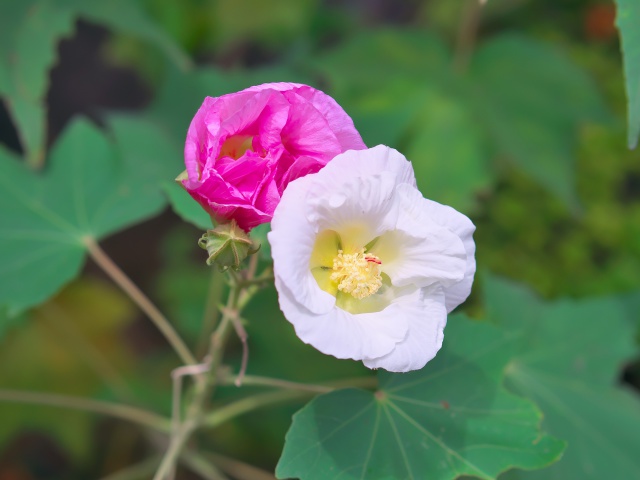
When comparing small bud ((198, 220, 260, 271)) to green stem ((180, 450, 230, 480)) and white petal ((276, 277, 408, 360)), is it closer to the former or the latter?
white petal ((276, 277, 408, 360))

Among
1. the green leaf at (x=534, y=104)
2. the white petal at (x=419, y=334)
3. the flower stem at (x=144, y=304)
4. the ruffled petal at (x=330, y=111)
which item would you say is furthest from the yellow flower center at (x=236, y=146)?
the green leaf at (x=534, y=104)

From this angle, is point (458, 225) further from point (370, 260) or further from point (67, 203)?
point (67, 203)

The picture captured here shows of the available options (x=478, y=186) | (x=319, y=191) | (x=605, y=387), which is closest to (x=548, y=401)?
(x=605, y=387)

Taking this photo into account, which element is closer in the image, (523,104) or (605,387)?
(605,387)

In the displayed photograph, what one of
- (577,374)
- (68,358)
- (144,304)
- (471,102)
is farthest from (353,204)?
(68,358)

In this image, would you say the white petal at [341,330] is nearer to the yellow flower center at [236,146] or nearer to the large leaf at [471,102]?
the yellow flower center at [236,146]

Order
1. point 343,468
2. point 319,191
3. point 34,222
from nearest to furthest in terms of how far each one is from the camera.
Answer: point 319,191 → point 343,468 → point 34,222

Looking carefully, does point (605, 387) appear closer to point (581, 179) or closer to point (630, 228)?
point (630, 228)
